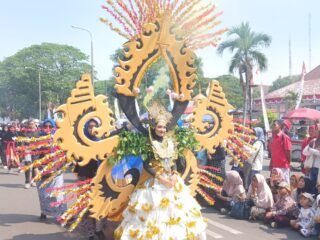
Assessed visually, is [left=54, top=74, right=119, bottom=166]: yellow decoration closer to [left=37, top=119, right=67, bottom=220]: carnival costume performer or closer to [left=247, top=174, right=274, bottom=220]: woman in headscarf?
[left=37, top=119, right=67, bottom=220]: carnival costume performer

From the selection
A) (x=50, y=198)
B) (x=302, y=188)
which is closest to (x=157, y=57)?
(x=50, y=198)

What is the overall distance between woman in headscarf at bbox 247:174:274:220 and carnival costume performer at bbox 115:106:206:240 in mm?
2337

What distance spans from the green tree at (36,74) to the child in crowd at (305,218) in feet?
140

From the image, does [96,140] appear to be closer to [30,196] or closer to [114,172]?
[114,172]

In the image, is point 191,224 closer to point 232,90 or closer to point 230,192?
point 230,192

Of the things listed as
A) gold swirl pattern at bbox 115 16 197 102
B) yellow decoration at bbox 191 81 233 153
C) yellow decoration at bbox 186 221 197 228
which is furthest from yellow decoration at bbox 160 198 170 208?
gold swirl pattern at bbox 115 16 197 102

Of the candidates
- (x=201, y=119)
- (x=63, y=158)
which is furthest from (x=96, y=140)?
(x=201, y=119)

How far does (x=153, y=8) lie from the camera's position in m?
4.61

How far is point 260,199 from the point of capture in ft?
21.6

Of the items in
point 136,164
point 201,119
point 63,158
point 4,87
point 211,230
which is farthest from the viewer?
point 4,87

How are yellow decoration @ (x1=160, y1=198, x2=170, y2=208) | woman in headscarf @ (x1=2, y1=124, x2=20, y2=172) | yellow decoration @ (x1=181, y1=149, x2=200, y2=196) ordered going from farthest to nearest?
woman in headscarf @ (x1=2, y1=124, x2=20, y2=172) → yellow decoration @ (x1=181, y1=149, x2=200, y2=196) → yellow decoration @ (x1=160, y1=198, x2=170, y2=208)

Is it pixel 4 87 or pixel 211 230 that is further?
pixel 4 87

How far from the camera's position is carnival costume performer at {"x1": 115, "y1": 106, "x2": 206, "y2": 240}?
4.23m

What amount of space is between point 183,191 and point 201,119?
105 centimetres
